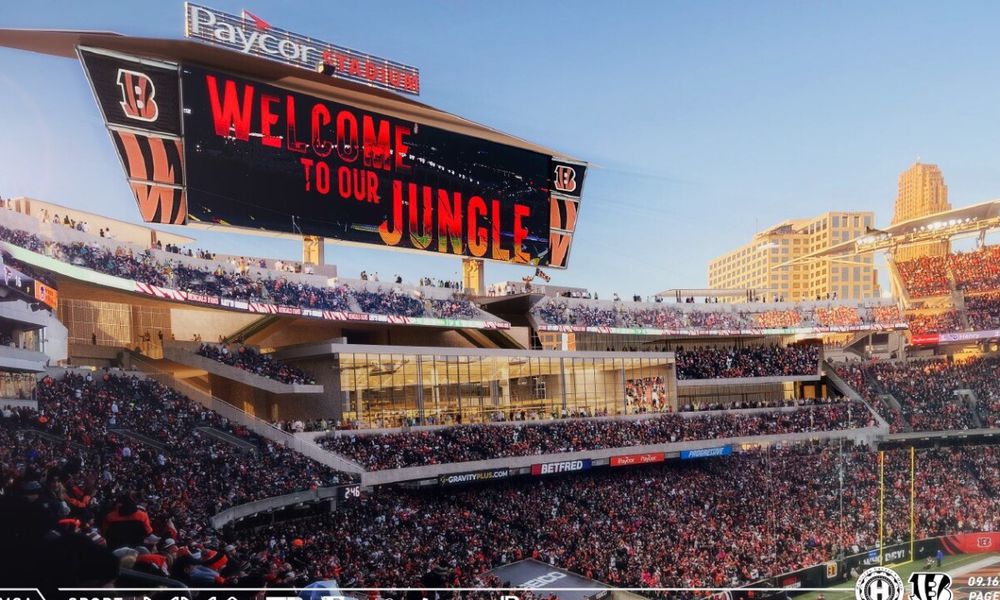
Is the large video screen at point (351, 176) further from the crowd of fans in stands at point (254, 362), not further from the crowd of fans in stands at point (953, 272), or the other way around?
the crowd of fans in stands at point (953, 272)

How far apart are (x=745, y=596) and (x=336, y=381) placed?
18.8m

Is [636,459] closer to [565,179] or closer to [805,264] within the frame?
[565,179]

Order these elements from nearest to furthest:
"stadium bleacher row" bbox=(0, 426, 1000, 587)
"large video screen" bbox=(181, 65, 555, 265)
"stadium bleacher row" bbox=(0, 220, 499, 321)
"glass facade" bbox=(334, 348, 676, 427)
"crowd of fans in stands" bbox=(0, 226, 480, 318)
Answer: "stadium bleacher row" bbox=(0, 426, 1000, 587)
"crowd of fans in stands" bbox=(0, 226, 480, 318)
"stadium bleacher row" bbox=(0, 220, 499, 321)
"large video screen" bbox=(181, 65, 555, 265)
"glass facade" bbox=(334, 348, 676, 427)

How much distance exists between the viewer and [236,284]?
1253 inches

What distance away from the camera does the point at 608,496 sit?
33.8 metres

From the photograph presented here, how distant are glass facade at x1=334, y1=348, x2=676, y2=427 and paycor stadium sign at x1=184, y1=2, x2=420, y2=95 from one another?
13501 millimetres

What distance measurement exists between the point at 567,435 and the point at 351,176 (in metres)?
16.4

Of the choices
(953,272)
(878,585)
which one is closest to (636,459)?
(878,585)

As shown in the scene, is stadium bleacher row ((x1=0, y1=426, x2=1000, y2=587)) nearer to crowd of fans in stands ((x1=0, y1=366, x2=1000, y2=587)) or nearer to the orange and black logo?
crowd of fans in stands ((x1=0, y1=366, x2=1000, y2=587))

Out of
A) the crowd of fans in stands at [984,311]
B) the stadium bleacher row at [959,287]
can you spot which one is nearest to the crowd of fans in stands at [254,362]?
the stadium bleacher row at [959,287]

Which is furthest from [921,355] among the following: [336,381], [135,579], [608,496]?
[135,579]

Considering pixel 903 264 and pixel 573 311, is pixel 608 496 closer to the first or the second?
pixel 573 311

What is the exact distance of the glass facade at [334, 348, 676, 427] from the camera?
34.5 m

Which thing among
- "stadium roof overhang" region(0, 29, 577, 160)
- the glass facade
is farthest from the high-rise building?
"stadium roof overhang" region(0, 29, 577, 160)
